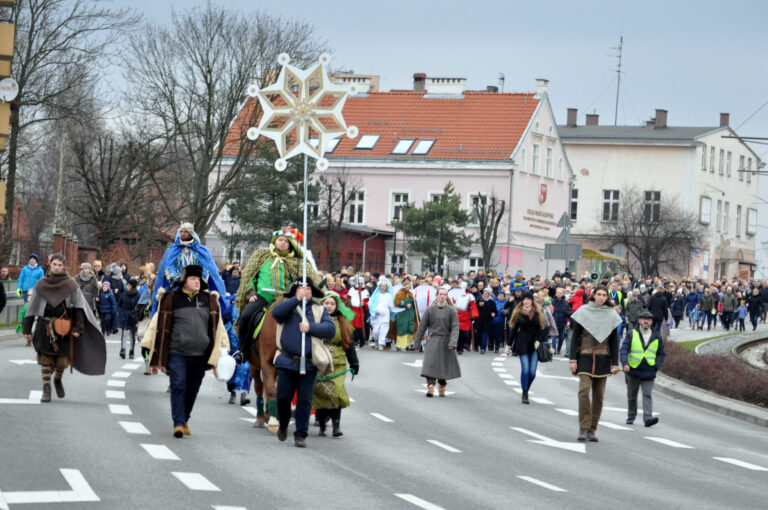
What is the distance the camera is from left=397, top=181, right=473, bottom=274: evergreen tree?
217 ft

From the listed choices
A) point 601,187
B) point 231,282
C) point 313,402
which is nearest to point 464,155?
point 601,187

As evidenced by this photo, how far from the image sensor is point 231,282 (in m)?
31.8

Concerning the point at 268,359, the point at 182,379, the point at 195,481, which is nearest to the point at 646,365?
the point at 268,359

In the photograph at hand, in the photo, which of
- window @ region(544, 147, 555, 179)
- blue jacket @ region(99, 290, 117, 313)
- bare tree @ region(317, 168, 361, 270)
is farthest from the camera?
window @ region(544, 147, 555, 179)

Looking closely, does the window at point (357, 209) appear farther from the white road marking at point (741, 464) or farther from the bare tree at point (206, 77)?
the white road marking at point (741, 464)

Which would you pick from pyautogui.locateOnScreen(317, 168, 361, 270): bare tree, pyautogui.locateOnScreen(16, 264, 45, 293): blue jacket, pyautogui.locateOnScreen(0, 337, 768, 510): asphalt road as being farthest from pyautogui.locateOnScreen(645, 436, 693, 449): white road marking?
pyautogui.locateOnScreen(317, 168, 361, 270): bare tree

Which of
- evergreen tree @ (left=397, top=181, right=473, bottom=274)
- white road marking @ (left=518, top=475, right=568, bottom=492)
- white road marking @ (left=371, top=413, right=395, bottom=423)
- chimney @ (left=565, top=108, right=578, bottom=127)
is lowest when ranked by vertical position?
white road marking @ (left=518, top=475, right=568, bottom=492)

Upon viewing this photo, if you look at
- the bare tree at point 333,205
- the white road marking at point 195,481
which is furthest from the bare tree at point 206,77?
the white road marking at point 195,481

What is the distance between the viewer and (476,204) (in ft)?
241

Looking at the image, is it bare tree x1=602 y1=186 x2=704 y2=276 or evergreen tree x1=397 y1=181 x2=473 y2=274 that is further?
bare tree x1=602 y1=186 x2=704 y2=276

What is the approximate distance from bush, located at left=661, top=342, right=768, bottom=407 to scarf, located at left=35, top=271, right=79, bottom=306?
453 inches

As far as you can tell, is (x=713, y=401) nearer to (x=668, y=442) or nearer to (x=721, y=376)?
(x=721, y=376)

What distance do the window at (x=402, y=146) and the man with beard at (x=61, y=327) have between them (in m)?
61.1

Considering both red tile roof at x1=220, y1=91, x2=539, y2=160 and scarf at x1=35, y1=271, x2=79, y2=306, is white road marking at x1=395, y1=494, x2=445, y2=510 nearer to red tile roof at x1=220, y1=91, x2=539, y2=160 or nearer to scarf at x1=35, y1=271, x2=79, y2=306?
scarf at x1=35, y1=271, x2=79, y2=306
